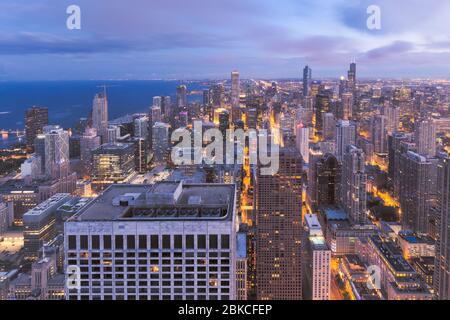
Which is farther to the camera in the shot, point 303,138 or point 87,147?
point 303,138

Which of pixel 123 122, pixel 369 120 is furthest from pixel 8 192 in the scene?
pixel 369 120

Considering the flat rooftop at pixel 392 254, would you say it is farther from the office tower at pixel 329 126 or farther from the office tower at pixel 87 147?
the office tower at pixel 329 126

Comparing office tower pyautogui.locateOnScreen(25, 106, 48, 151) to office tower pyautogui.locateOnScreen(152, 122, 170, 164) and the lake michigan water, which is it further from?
office tower pyautogui.locateOnScreen(152, 122, 170, 164)

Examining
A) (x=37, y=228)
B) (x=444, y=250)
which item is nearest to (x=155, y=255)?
(x=444, y=250)

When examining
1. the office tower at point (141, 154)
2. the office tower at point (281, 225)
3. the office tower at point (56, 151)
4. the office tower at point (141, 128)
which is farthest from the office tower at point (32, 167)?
the office tower at point (281, 225)

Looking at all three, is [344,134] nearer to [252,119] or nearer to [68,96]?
[252,119]

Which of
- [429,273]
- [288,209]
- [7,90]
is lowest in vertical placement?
[429,273]

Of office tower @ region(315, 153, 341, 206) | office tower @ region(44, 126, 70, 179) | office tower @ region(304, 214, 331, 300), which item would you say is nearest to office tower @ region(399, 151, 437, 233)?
office tower @ region(315, 153, 341, 206)
